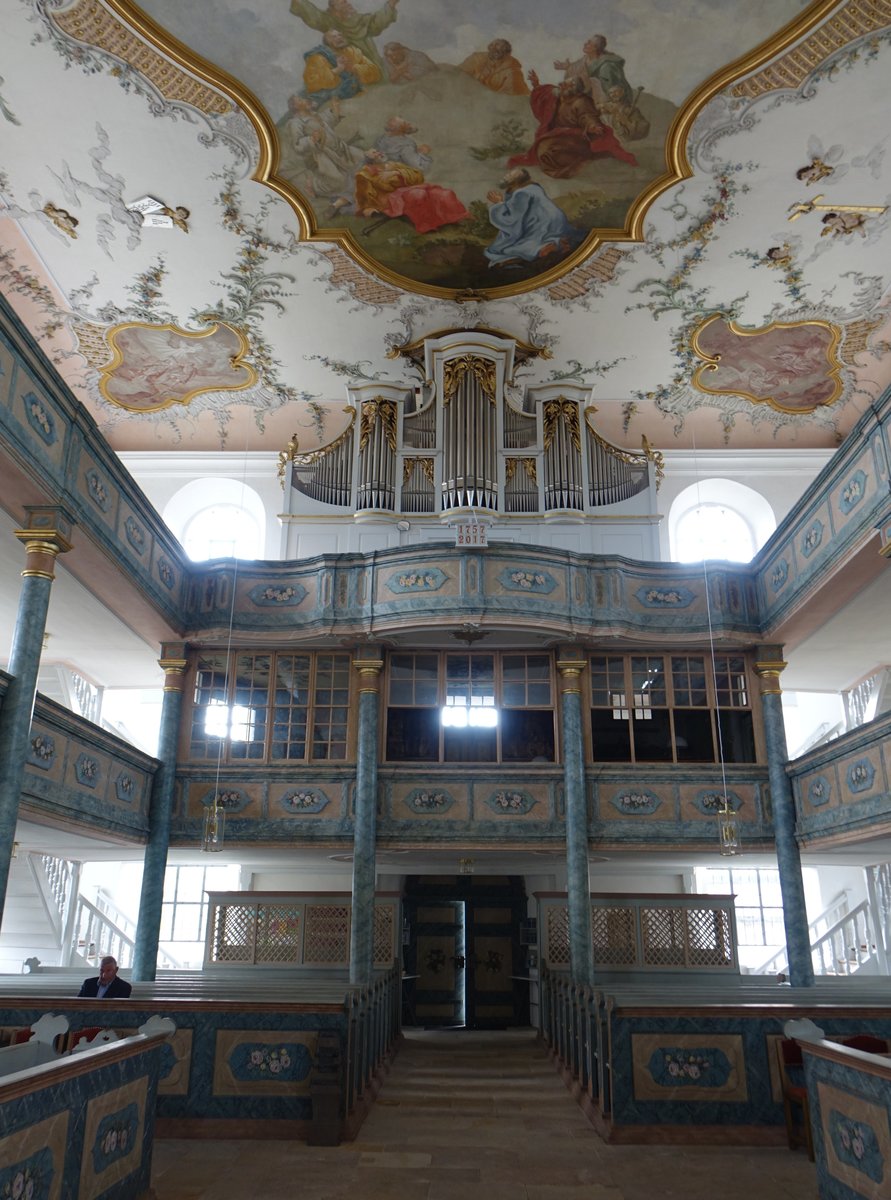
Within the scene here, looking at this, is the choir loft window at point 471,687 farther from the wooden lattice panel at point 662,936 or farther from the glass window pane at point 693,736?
the wooden lattice panel at point 662,936

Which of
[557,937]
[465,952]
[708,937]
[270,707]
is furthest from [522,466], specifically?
[465,952]

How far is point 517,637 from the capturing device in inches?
603

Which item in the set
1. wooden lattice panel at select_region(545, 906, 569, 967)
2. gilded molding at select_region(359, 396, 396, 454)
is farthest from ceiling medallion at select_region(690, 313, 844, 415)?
wooden lattice panel at select_region(545, 906, 569, 967)

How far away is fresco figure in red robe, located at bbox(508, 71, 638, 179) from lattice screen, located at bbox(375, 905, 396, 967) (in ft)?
37.9

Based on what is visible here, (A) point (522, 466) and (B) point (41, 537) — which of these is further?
(A) point (522, 466)

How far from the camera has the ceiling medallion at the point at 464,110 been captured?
1078cm

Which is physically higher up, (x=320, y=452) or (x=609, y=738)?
(x=320, y=452)

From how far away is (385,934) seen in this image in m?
15.8

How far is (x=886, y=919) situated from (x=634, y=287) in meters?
12.4

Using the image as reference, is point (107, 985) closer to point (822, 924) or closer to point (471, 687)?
point (471, 687)

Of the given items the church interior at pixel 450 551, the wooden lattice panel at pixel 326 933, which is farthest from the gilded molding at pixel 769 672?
the wooden lattice panel at pixel 326 933

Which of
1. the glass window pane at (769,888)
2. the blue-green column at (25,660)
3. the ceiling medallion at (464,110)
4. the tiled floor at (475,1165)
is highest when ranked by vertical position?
the ceiling medallion at (464,110)

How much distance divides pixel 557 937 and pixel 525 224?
1112 centimetres

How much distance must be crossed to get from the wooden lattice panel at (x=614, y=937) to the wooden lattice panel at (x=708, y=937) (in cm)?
98
